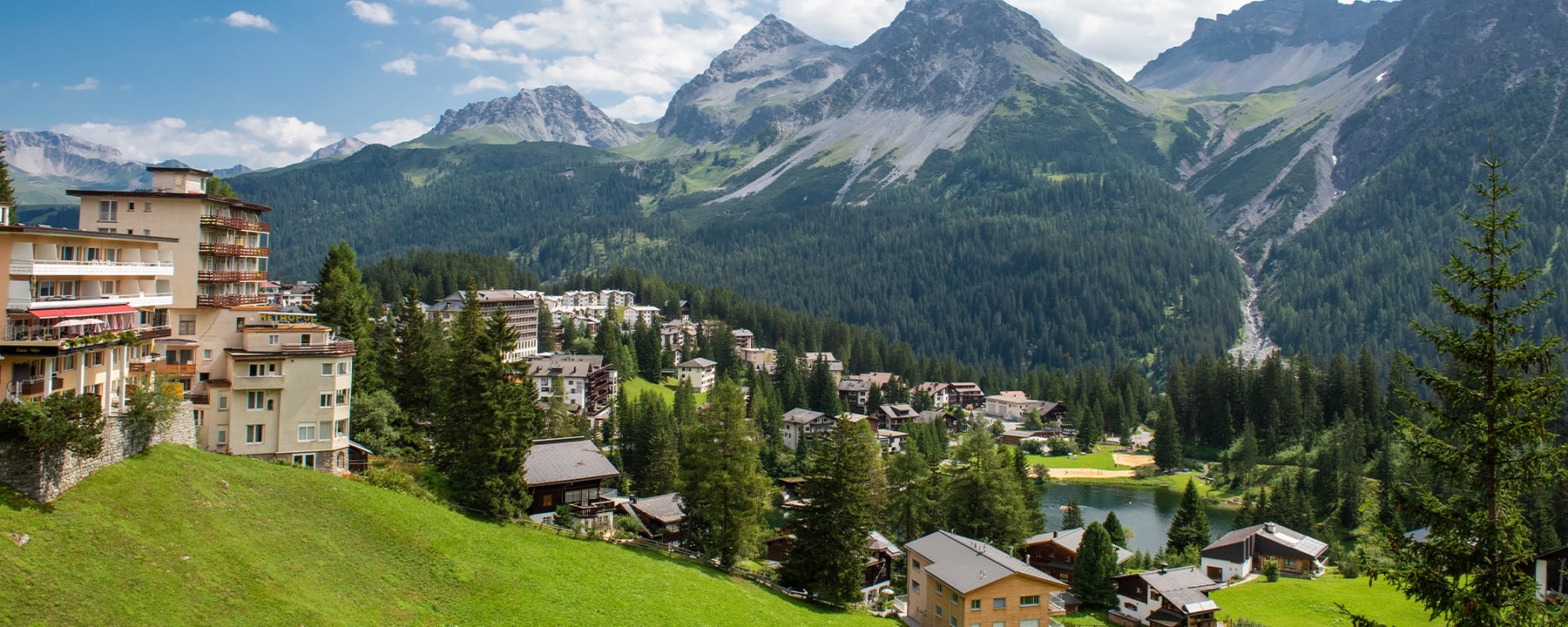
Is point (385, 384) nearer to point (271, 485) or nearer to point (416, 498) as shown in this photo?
point (416, 498)

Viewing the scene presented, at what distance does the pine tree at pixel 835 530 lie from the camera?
2034 inches

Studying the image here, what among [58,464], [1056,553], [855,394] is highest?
[58,464]

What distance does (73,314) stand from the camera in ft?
115

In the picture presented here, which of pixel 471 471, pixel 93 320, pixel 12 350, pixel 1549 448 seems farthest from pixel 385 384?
pixel 1549 448

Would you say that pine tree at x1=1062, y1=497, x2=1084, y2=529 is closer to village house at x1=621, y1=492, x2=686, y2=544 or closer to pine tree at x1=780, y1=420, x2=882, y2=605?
village house at x1=621, y1=492, x2=686, y2=544

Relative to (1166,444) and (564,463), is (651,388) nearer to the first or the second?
(1166,444)

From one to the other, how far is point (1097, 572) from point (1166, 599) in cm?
540

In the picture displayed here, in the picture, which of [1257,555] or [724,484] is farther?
[1257,555]

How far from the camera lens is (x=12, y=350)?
3058 cm

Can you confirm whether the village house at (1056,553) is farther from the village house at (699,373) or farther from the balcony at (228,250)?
the village house at (699,373)

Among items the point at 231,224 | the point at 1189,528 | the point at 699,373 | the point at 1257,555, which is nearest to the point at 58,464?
the point at 231,224

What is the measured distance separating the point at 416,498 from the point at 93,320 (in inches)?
570

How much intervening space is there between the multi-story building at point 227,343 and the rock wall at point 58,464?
754 cm

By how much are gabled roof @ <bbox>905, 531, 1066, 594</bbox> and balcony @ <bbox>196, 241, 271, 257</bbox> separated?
137 ft
